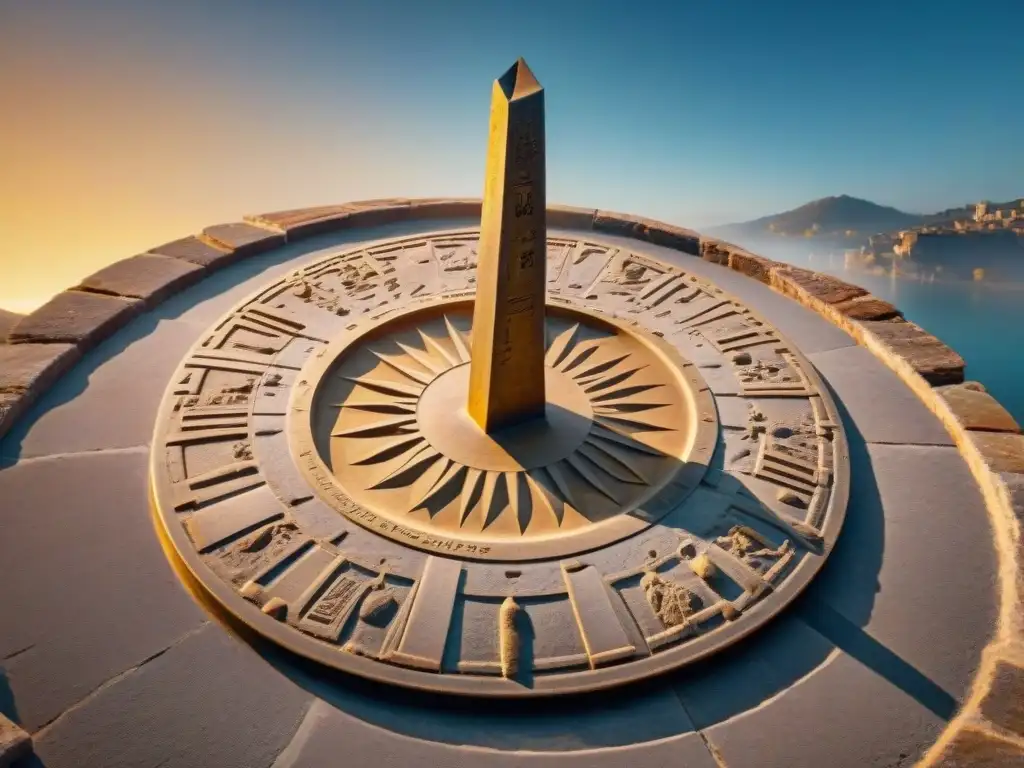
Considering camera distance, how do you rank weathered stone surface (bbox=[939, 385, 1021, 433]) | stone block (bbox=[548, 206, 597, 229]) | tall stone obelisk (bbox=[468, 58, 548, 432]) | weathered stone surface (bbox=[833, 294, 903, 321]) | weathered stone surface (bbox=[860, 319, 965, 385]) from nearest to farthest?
1. tall stone obelisk (bbox=[468, 58, 548, 432])
2. weathered stone surface (bbox=[939, 385, 1021, 433])
3. weathered stone surface (bbox=[860, 319, 965, 385])
4. weathered stone surface (bbox=[833, 294, 903, 321])
5. stone block (bbox=[548, 206, 597, 229])

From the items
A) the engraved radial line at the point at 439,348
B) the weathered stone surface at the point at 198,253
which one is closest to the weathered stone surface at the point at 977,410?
the engraved radial line at the point at 439,348

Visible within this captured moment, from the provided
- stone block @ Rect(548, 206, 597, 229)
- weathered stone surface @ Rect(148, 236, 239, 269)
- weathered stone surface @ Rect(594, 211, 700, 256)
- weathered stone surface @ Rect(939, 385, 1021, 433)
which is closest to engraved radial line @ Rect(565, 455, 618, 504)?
weathered stone surface @ Rect(939, 385, 1021, 433)

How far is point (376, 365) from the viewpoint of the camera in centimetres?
775

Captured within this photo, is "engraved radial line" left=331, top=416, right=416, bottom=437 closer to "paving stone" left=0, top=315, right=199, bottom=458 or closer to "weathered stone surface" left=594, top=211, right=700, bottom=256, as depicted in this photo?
"paving stone" left=0, top=315, right=199, bottom=458

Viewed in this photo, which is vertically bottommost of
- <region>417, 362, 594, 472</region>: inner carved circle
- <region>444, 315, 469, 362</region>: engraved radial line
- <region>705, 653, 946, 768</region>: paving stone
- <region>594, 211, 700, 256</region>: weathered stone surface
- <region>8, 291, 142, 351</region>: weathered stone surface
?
<region>705, 653, 946, 768</region>: paving stone

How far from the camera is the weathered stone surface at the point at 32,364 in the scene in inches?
264

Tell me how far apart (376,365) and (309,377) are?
0.78m

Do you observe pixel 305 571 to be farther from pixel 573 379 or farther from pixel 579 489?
pixel 573 379

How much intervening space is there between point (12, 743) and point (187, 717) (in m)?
0.83

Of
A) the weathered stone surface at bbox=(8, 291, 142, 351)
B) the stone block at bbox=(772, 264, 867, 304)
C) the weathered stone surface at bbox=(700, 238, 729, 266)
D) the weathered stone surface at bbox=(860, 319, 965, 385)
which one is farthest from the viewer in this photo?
the weathered stone surface at bbox=(700, 238, 729, 266)

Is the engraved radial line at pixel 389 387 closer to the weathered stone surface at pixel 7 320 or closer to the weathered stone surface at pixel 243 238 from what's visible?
the weathered stone surface at pixel 243 238

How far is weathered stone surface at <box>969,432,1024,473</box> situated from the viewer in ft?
20.0

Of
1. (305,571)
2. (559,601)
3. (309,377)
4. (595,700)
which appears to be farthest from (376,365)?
(595,700)

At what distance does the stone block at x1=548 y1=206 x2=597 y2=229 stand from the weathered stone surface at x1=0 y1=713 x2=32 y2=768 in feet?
28.4
